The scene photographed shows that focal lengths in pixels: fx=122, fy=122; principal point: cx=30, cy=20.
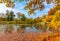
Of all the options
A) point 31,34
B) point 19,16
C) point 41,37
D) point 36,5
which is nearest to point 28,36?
point 31,34

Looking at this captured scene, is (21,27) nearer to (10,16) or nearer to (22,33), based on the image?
(22,33)

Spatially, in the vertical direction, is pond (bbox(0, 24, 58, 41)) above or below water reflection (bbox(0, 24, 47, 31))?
below

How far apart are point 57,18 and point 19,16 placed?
1.39 feet

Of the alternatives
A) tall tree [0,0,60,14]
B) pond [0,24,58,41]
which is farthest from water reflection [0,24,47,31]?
tall tree [0,0,60,14]

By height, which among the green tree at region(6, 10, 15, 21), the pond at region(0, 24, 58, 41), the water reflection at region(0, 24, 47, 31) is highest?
the green tree at region(6, 10, 15, 21)

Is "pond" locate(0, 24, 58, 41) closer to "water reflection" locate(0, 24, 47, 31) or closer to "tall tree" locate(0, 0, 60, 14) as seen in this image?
"water reflection" locate(0, 24, 47, 31)

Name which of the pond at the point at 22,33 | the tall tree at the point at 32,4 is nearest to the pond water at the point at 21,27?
the pond at the point at 22,33

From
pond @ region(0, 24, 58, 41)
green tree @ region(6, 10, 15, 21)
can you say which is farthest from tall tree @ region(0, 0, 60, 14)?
pond @ region(0, 24, 58, 41)

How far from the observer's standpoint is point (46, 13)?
1380mm

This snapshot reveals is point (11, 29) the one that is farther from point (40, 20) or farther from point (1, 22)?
point (40, 20)

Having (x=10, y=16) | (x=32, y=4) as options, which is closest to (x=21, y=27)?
(x=10, y=16)

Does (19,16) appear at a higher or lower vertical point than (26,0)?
lower

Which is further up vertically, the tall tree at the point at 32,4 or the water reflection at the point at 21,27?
the tall tree at the point at 32,4

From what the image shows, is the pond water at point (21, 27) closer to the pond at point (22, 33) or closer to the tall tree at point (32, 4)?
the pond at point (22, 33)
